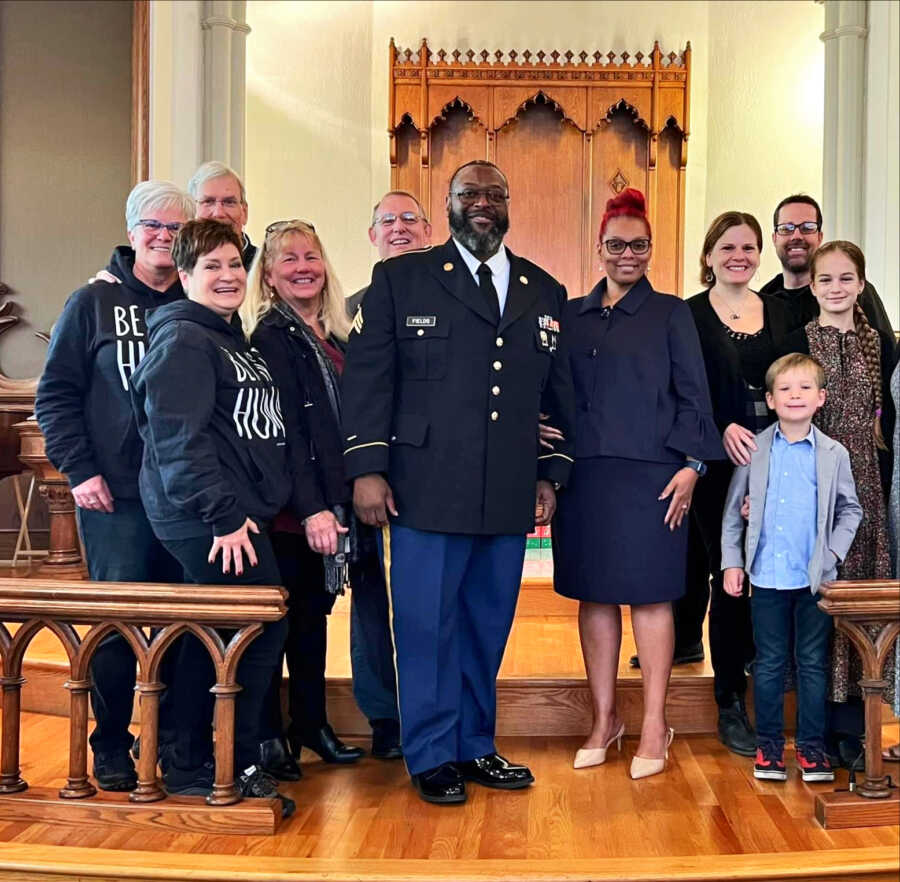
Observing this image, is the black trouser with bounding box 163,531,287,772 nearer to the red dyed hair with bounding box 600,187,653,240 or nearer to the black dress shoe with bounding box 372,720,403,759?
the black dress shoe with bounding box 372,720,403,759

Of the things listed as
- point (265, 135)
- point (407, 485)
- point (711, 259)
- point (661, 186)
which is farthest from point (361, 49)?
point (407, 485)

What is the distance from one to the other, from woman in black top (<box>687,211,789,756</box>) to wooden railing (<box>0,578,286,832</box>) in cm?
132

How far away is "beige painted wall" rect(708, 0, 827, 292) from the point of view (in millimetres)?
7246

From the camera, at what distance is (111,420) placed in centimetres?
280

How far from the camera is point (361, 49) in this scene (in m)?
7.41

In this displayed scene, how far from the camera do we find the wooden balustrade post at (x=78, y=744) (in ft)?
8.89

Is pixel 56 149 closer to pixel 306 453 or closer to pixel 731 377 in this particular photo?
pixel 306 453

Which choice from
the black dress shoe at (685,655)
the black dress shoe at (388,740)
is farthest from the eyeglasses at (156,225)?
the black dress shoe at (685,655)

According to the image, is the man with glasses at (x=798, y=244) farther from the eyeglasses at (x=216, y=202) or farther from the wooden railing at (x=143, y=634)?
the wooden railing at (x=143, y=634)

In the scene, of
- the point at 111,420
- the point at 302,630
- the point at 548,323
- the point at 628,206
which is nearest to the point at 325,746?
the point at 302,630

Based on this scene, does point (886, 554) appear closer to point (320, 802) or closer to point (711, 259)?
point (711, 259)

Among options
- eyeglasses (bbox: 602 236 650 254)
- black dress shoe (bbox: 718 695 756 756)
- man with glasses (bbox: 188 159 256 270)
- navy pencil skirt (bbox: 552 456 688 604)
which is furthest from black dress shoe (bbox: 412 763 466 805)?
man with glasses (bbox: 188 159 256 270)

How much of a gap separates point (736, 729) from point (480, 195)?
1643 millimetres

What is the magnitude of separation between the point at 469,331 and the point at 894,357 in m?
1.19
